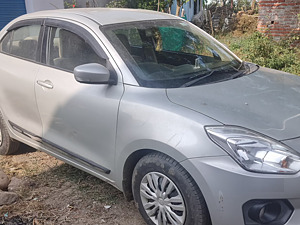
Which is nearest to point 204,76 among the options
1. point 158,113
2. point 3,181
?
point 158,113

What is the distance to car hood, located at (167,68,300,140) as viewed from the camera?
7.07 ft

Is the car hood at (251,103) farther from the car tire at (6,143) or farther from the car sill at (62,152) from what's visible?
the car tire at (6,143)

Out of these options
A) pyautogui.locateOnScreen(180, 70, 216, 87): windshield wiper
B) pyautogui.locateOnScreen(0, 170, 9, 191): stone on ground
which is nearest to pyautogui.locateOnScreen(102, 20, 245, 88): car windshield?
pyautogui.locateOnScreen(180, 70, 216, 87): windshield wiper

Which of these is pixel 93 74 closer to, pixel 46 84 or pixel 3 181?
pixel 46 84

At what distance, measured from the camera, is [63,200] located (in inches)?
123

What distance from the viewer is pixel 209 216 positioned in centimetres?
219

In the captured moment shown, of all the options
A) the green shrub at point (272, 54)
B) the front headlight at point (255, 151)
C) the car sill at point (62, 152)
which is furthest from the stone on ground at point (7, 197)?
the green shrub at point (272, 54)

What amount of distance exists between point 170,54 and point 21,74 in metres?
1.55

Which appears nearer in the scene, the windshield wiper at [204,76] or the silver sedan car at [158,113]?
the silver sedan car at [158,113]

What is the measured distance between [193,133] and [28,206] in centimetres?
180

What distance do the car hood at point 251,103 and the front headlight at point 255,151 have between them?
0.07 meters

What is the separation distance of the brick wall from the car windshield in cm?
472

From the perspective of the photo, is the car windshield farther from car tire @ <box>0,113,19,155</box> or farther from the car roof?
car tire @ <box>0,113,19,155</box>

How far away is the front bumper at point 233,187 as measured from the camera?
Answer: 1947 mm
